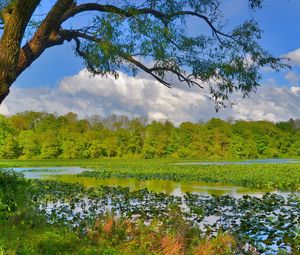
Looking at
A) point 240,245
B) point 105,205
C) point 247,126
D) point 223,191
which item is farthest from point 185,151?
point 240,245

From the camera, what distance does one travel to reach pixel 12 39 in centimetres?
578

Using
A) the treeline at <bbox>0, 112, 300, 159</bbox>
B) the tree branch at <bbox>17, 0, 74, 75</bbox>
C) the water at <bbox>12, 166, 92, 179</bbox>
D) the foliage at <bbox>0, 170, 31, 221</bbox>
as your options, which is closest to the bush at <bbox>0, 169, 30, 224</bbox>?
the foliage at <bbox>0, 170, 31, 221</bbox>

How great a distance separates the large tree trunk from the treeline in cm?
6579

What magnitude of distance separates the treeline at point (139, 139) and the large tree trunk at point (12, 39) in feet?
216

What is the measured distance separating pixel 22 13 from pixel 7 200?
316 inches

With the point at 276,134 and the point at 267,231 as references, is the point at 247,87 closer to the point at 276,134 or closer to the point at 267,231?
the point at 267,231

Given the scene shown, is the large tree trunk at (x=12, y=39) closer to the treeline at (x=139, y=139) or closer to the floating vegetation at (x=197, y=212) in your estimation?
the floating vegetation at (x=197, y=212)

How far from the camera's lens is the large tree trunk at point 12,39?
5.69 m

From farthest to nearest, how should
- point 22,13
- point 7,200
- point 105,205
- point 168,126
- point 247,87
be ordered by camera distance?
1. point 168,126
2. point 105,205
3. point 7,200
4. point 247,87
5. point 22,13

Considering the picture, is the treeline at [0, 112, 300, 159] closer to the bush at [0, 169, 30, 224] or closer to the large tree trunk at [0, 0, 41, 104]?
the bush at [0, 169, 30, 224]

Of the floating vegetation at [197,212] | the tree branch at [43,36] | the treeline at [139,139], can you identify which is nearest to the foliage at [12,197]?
the floating vegetation at [197,212]

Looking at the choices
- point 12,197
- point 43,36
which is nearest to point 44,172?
point 12,197

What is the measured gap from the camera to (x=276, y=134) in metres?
91.2

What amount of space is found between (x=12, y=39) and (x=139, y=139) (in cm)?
7330
